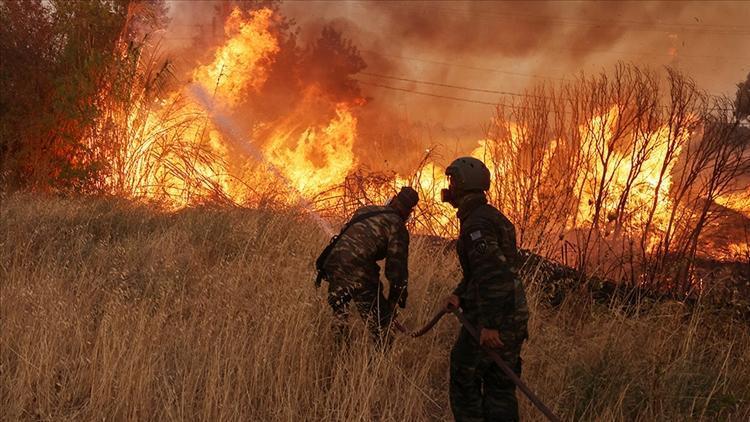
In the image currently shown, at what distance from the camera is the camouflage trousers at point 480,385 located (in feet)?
9.46

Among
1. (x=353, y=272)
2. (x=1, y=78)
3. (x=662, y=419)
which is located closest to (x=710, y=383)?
(x=662, y=419)

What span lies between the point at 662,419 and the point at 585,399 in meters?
0.44

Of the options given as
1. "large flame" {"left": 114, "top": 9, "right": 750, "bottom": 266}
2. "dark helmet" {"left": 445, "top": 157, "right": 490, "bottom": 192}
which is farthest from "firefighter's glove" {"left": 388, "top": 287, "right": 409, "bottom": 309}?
"large flame" {"left": 114, "top": 9, "right": 750, "bottom": 266}

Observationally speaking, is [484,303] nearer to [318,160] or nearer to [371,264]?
[371,264]

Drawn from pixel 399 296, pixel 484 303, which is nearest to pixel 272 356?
pixel 399 296

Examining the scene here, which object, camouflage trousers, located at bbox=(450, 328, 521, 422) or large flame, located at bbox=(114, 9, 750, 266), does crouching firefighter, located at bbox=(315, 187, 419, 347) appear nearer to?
camouflage trousers, located at bbox=(450, 328, 521, 422)

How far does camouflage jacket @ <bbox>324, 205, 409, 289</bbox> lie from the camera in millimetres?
3779

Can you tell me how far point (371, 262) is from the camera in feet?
12.8

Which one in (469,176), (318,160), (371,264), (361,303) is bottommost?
(361,303)

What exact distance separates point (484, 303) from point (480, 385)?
0.55 metres

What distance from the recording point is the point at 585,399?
3395mm

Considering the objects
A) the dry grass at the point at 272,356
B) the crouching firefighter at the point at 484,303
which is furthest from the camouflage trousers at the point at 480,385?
the dry grass at the point at 272,356

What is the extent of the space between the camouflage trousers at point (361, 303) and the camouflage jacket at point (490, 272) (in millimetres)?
944

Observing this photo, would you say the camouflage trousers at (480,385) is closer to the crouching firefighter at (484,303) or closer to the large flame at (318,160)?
the crouching firefighter at (484,303)
